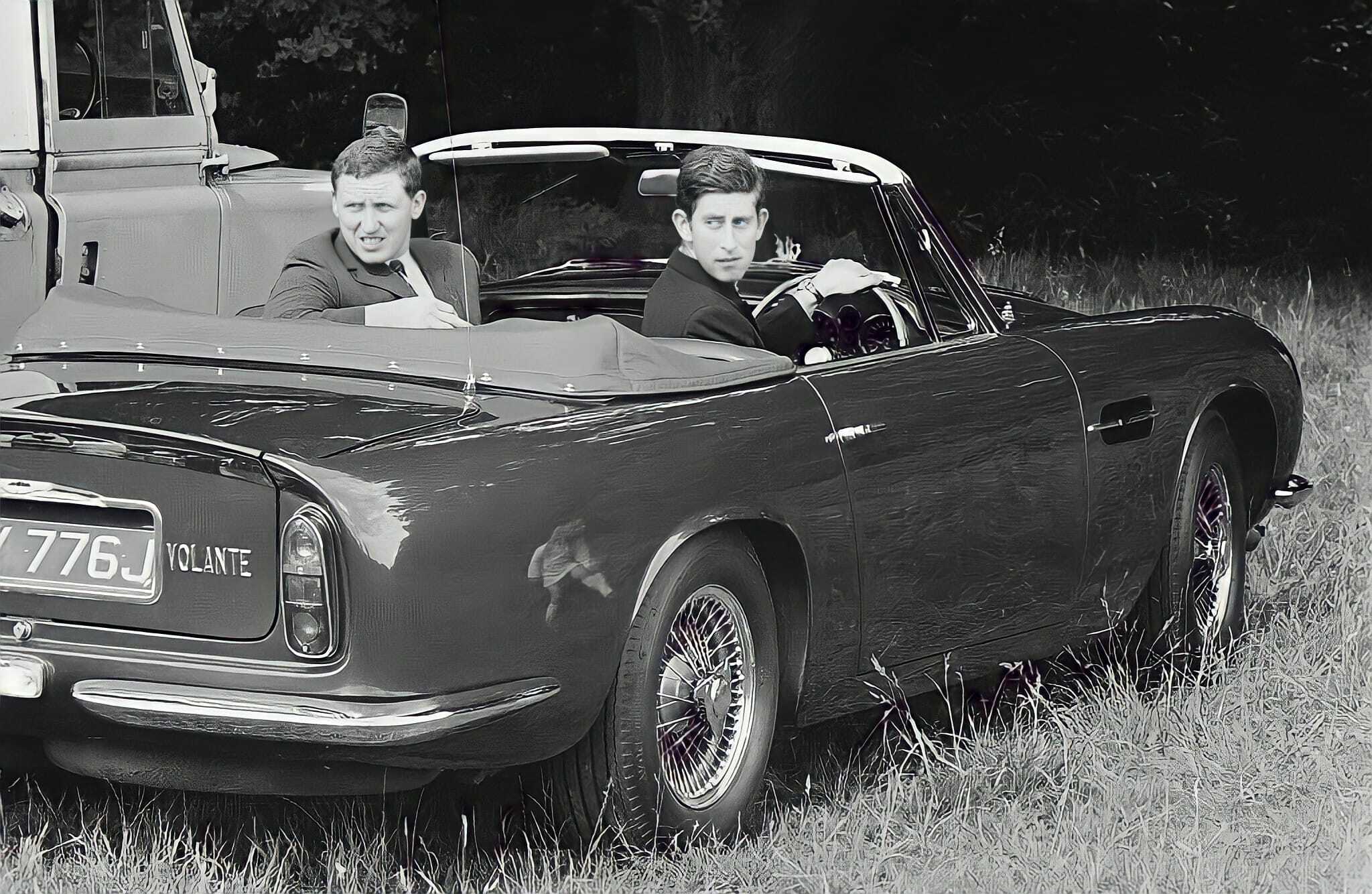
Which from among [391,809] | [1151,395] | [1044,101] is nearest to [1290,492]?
[1151,395]

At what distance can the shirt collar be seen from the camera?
439cm

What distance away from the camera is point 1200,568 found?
529 cm

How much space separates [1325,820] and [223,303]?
4.12 m

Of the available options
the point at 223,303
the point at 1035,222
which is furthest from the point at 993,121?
the point at 223,303

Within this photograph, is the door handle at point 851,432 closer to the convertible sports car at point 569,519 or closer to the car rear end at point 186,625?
the convertible sports car at point 569,519

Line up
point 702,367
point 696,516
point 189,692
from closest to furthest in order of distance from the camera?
point 189,692
point 696,516
point 702,367

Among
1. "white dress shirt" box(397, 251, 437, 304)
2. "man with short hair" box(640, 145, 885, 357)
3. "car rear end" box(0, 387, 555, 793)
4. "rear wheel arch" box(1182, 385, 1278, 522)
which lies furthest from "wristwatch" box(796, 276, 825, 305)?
"rear wheel arch" box(1182, 385, 1278, 522)

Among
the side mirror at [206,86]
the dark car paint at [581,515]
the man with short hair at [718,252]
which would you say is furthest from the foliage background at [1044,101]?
the dark car paint at [581,515]

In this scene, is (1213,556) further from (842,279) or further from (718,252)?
(718,252)

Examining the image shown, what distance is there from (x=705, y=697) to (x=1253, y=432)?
2.32 metres

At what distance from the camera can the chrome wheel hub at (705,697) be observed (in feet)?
12.1

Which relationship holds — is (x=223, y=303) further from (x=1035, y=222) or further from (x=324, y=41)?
(x=1035, y=222)

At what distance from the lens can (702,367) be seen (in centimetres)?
390

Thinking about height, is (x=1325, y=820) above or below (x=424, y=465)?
below
